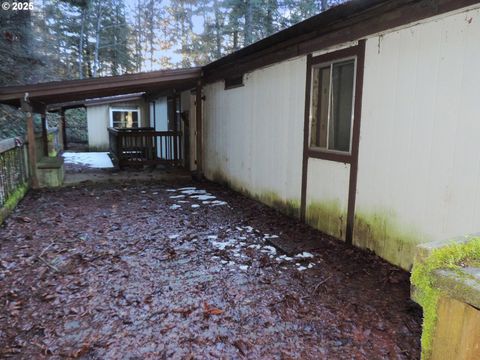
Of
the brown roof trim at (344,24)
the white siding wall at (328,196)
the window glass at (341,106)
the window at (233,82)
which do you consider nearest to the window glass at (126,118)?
the window at (233,82)

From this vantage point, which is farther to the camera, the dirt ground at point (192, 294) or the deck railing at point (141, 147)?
the deck railing at point (141, 147)

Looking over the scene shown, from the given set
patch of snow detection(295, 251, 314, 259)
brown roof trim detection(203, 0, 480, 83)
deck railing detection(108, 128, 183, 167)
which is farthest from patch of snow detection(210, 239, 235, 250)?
deck railing detection(108, 128, 183, 167)

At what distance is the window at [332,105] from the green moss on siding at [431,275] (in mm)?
3539

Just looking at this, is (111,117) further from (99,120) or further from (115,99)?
(115,99)

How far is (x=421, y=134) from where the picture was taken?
3375mm

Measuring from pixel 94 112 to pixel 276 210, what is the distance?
13.5 meters

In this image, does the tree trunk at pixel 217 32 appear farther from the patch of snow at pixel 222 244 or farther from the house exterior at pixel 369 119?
the patch of snow at pixel 222 244

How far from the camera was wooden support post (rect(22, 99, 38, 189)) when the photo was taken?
23.9ft

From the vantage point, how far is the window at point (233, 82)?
720 cm

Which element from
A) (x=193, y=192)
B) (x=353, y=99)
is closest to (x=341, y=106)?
(x=353, y=99)

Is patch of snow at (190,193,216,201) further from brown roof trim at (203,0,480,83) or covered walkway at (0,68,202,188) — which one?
brown roof trim at (203,0,480,83)

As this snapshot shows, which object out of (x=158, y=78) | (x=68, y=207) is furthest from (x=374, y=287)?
(x=158, y=78)

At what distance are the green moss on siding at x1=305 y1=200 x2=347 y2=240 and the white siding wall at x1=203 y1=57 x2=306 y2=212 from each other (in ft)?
1.32

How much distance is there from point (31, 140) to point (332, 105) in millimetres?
6534
